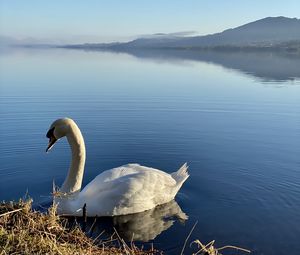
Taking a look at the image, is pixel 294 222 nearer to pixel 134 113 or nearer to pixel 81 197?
pixel 81 197

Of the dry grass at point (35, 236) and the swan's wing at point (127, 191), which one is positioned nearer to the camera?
the dry grass at point (35, 236)

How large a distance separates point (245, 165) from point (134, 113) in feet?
27.2

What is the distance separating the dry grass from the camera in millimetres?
5215

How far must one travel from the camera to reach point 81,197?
10078 mm

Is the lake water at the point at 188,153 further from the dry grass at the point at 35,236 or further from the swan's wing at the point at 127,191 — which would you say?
the dry grass at the point at 35,236

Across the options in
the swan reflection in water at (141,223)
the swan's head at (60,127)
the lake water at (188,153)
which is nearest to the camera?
the swan reflection in water at (141,223)

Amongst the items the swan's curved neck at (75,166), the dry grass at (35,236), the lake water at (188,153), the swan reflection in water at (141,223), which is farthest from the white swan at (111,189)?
the dry grass at (35,236)

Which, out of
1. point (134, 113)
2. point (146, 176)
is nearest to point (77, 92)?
point (134, 113)

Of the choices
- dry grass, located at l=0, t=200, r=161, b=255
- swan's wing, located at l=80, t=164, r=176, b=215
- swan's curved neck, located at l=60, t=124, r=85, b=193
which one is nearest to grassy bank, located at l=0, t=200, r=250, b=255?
dry grass, located at l=0, t=200, r=161, b=255

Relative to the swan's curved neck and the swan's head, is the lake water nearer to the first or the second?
the swan's curved neck

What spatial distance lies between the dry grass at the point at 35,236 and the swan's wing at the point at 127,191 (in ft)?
11.9

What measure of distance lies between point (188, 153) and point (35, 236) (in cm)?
939

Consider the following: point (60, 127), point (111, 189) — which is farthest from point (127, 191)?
point (60, 127)

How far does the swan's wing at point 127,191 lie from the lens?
389 inches
